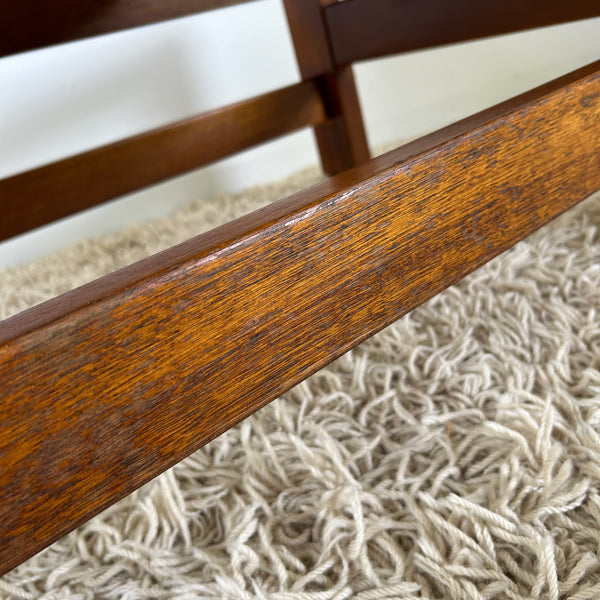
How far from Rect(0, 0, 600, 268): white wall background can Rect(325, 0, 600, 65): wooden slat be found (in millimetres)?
569

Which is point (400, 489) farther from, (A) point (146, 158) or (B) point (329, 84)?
(B) point (329, 84)

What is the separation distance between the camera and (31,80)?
1368 millimetres

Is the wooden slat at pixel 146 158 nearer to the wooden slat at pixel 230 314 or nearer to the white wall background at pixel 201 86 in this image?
the white wall background at pixel 201 86

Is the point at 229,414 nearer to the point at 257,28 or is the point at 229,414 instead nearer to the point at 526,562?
the point at 526,562

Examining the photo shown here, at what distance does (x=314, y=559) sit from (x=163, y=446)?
0.69 feet

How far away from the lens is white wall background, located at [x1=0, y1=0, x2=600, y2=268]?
4.57ft

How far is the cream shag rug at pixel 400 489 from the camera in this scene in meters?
0.45

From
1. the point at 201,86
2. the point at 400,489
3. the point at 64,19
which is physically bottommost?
the point at 400,489

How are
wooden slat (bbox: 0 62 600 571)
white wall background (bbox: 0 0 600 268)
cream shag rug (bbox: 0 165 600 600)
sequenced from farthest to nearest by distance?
1. white wall background (bbox: 0 0 600 268)
2. cream shag rug (bbox: 0 165 600 600)
3. wooden slat (bbox: 0 62 600 571)

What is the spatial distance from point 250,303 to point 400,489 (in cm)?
25

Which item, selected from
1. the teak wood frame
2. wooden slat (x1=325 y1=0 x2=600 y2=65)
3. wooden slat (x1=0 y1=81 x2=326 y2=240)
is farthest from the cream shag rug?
wooden slat (x1=0 y1=81 x2=326 y2=240)

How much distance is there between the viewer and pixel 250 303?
33 centimetres

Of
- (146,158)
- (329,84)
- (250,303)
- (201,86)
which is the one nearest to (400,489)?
(250,303)

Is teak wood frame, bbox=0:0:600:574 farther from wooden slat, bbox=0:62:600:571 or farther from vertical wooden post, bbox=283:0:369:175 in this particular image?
vertical wooden post, bbox=283:0:369:175
